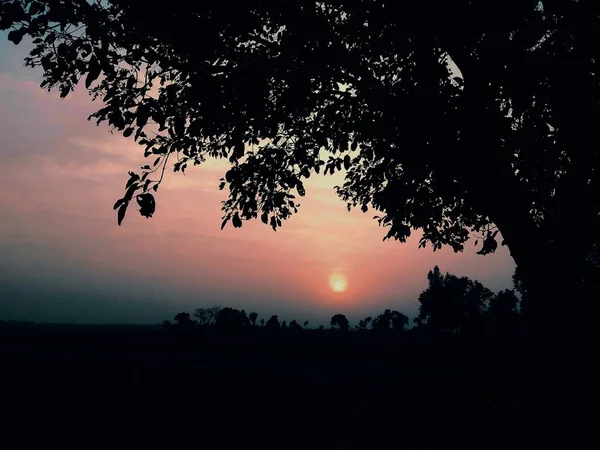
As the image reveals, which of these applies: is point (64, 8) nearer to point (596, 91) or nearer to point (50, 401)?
point (596, 91)

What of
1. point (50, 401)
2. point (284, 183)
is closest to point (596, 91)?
point (284, 183)

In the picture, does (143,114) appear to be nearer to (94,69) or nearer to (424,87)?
(94,69)

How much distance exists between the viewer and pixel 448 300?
122 m

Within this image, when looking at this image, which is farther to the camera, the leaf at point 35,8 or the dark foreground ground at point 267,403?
the dark foreground ground at point 267,403

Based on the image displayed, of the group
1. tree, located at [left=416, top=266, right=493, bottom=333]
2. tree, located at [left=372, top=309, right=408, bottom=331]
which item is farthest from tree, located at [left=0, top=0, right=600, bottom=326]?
tree, located at [left=372, top=309, right=408, bottom=331]

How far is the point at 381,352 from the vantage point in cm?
5512

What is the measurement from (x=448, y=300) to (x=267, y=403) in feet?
361

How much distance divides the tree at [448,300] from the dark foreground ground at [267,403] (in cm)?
7105

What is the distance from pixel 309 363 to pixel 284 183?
36100 mm

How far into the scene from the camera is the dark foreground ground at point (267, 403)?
47.1 feet

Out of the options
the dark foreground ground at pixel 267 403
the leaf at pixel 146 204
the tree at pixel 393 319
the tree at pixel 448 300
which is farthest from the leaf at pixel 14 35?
the tree at pixel 393 319

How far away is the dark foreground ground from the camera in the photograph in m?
14.3

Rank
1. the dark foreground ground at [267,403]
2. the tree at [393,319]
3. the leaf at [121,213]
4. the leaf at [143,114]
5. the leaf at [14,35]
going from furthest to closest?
1. the tree at [393,319]
2. the dark foreground ground at [267,403]
3. the leaf at [143,114]
4. the leaf at [14,35]
5. the leaf at [121,213]

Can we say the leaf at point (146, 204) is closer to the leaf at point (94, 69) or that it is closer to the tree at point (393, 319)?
the leaf at point (94, 69)
